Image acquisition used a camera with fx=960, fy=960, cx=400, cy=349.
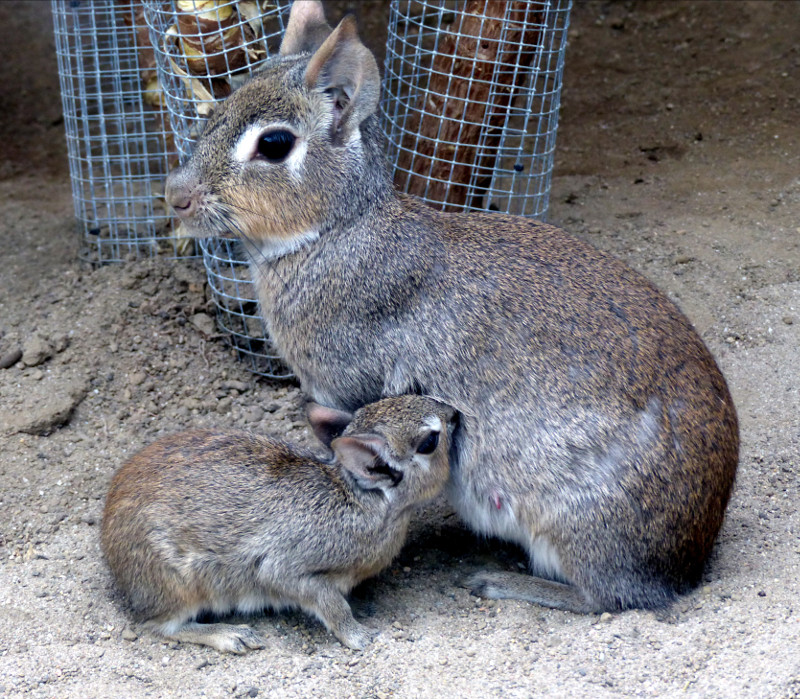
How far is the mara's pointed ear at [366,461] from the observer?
15.6ft

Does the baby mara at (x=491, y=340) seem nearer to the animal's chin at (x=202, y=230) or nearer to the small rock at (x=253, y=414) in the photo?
the animal's chin at (x=202, y=230)

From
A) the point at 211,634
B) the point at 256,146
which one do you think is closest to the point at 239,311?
the point at 256,146

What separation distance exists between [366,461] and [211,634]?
119 centimetres

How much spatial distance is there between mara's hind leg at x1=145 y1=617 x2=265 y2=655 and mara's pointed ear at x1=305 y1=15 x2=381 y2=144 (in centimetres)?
262

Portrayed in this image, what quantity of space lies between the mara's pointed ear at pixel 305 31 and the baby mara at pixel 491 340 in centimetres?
39

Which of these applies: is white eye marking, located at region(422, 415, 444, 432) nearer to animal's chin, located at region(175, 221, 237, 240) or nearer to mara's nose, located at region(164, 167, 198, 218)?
animal's chin, located at region(175, 221, 237, 240)

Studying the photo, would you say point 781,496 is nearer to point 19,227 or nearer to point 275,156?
point 275,156

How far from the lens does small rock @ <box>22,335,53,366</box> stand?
274 inches

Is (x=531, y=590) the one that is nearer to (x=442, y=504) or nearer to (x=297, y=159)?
(x=442, y=504)

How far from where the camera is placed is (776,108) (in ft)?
31.2

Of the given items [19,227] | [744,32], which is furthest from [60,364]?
[744,32]

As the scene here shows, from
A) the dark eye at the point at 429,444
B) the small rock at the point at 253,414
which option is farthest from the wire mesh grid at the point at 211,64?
the dark eye at the point at 429,444

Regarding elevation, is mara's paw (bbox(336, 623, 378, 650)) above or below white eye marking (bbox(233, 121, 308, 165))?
below

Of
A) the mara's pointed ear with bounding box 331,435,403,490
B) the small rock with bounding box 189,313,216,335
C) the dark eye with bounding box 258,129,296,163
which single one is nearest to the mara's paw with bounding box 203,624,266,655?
the mara's pointed ear with bounding box 331,435,403,490
